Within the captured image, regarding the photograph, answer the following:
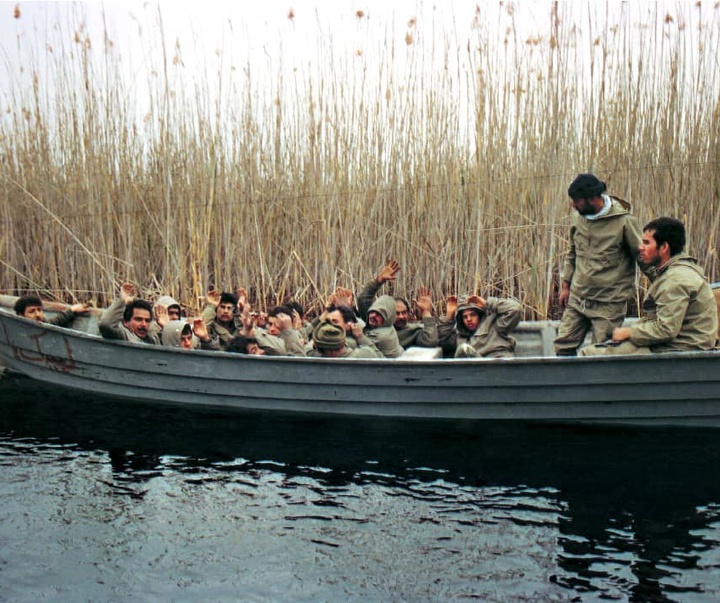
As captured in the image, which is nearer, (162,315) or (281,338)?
(281,338)

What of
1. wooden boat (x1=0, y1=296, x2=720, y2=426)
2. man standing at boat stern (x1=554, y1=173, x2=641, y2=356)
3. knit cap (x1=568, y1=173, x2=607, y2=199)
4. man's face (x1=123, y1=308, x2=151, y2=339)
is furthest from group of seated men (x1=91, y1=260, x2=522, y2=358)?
knit cap (x1=568, y1=173, x2=607, y2=199)

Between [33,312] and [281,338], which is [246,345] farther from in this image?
[33,312]

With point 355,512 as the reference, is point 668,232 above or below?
above

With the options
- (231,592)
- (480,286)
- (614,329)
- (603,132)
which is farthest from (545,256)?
(231,592)

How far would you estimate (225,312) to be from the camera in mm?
7352

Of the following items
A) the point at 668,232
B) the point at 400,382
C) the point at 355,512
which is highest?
the point at 668,232

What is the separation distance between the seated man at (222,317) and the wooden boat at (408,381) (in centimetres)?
65

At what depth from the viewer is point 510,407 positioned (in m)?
5.94

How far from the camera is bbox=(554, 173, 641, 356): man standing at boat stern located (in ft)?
18.9

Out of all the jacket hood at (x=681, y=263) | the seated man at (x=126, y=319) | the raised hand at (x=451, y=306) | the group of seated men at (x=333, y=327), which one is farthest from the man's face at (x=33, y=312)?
the jacket hood at (x=681, y=263)

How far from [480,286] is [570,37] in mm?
2367

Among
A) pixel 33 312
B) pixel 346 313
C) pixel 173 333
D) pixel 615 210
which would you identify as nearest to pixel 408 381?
pixel 346 313

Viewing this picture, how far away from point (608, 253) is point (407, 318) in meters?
1.99

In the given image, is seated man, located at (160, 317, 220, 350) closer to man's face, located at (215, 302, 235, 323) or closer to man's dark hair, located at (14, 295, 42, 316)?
man's face, located at (215, 302, 235, 323)
